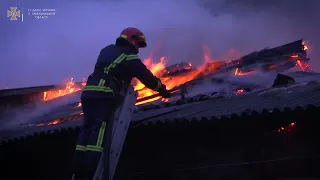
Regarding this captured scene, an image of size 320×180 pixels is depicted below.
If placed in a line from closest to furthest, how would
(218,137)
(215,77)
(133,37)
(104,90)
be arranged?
(104,90), (133,37), (218,137), (215,77)

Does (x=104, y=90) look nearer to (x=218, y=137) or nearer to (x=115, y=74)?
(x=115, y=74)

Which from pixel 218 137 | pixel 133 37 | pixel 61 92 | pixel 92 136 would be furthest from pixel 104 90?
pixel 61 92

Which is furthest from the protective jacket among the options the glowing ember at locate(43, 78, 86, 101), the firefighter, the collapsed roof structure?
the glowing ember at locate(43, 78, 86, 101)

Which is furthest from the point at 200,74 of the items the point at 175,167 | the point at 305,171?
the point at 305,171

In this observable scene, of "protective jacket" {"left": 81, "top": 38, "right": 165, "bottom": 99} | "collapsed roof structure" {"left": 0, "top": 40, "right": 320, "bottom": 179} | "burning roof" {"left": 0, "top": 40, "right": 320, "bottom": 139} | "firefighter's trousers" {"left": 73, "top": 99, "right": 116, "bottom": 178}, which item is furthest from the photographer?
"burning roof" {"left": 0, "top": 40, "right": 320, "bottom": 139}

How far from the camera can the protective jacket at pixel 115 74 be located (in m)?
3.61

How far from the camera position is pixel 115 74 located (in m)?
3.67

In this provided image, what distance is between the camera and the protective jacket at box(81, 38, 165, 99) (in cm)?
361

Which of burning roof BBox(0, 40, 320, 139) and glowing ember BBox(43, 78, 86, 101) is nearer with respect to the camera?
burning roof BBox(0, 40, 320, 139)

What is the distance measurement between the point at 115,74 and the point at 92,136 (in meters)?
0.64

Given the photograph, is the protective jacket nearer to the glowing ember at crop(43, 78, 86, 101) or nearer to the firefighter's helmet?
the firefighter's helmet

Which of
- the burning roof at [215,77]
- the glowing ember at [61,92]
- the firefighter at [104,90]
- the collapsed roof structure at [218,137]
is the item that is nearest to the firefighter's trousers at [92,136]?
the firefighter at [104,90]

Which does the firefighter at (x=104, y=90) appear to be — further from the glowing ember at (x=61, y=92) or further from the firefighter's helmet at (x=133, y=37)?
the glowing ember at (x=61, y=92)

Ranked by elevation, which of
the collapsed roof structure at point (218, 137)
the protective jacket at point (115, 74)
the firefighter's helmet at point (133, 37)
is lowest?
the collapsed roof structure at point (218, 137)
